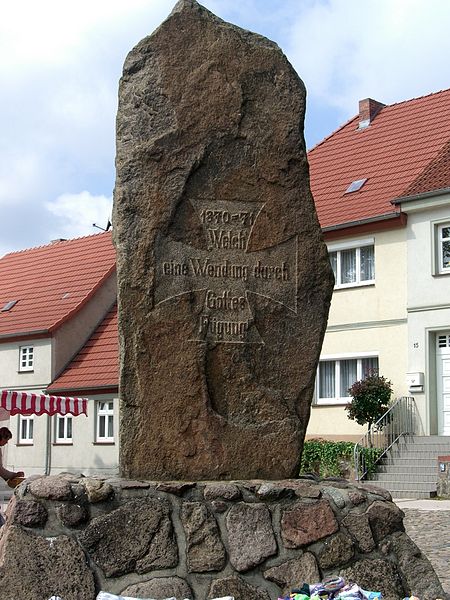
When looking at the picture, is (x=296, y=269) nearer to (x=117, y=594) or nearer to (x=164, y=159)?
(x=164, y=159)

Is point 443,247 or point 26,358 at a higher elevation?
point 443,247

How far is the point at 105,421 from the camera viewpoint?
102ft

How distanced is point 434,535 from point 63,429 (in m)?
21.8

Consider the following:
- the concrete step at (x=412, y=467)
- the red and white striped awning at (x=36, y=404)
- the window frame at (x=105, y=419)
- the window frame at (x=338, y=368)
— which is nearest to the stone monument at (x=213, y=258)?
the concrete step at (x=412, y=467)

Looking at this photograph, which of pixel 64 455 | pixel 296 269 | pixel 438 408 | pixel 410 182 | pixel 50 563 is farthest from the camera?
pixel 64 455

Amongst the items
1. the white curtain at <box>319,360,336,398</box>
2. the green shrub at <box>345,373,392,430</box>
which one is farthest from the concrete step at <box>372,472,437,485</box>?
the white curtain at <box>319,360,336,398</box>

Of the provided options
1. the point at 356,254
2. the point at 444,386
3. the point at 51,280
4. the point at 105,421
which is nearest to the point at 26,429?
the point at 105,421

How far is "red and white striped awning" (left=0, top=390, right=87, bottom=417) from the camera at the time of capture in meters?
21.2

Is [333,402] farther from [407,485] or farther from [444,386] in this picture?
[407,485]

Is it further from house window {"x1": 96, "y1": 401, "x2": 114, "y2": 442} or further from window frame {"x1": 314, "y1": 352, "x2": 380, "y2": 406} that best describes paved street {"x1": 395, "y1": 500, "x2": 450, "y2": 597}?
house window {"x1": 96, "y1": 401, "x2": 114, "y2": 442}

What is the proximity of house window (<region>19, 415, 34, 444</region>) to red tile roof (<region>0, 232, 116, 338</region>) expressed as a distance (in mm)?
2891

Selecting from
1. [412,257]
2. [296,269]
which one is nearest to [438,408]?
[412,257]

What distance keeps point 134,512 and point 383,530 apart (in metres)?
1.70

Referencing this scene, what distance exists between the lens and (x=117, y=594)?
19.7 ft
